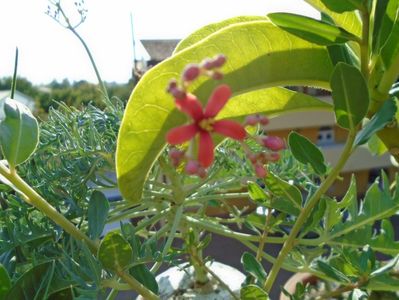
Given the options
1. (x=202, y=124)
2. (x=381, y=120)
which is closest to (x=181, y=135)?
(x=202, y=124)

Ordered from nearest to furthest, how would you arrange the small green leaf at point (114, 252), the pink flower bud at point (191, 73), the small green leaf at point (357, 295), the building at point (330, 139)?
the pink flower bud at point (191, 73)
the small green leaf at point (114, 252)
the small green leaf at point (357, 295)
the building at point (330, 139)

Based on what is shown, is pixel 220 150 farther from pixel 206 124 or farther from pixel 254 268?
pixel 206 124

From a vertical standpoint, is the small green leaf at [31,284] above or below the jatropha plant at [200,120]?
below

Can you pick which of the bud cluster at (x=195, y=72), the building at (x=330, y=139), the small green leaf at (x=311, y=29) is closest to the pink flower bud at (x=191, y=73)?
the bud cluster at (x=195, y=72)

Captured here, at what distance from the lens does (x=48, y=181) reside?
288mm

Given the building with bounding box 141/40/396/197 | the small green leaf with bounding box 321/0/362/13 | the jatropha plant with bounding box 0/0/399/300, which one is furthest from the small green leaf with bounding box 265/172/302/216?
the building with bounding box 141/40/396/197

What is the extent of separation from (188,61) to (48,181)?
14 cm

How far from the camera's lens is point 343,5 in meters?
0.22

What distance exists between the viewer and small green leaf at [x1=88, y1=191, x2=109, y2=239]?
259 mm

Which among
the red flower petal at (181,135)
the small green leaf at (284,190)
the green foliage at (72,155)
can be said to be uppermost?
Answer: the red flower petal at (181,135)

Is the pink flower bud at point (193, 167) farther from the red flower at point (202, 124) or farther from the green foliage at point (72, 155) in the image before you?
the green foliage at point (72, 155)

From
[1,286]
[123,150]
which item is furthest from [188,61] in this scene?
[1,286]

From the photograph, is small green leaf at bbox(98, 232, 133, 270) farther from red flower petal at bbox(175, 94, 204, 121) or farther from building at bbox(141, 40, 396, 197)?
building at bbox(141, 40, 396, 197)

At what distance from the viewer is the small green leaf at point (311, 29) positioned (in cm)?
22
